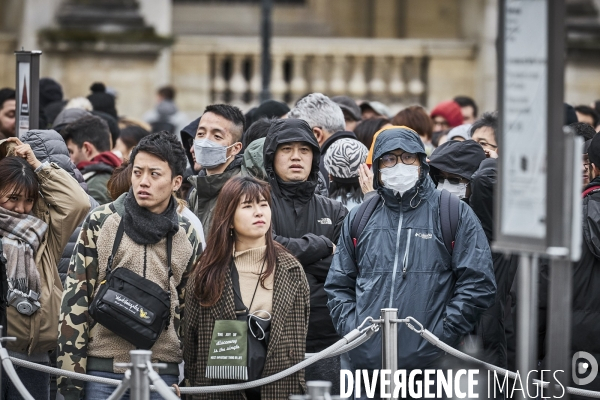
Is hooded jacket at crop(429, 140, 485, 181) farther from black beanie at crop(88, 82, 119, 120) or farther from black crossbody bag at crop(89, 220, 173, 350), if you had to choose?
black beanie at crop(88, 82, 119, 120)

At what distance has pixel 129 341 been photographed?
20.2ft

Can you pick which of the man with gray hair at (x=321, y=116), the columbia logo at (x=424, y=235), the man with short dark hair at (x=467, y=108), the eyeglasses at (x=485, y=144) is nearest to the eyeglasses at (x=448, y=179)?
the eyeglasses at (x=485, y=144)

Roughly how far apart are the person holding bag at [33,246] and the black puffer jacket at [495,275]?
223 cm

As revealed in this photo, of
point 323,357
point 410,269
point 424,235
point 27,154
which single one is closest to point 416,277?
point 410,269

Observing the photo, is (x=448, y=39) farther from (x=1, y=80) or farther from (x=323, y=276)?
(x=323, y=276)

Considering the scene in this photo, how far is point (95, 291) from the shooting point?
6281 millimetres

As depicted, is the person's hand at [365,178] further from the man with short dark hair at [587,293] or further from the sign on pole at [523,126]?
the sign on pole at [523,126]

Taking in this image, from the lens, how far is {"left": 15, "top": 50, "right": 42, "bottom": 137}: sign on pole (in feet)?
27.0

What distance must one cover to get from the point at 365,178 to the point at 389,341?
159 centimetres

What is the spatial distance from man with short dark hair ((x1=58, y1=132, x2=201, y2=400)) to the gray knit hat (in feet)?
5.52

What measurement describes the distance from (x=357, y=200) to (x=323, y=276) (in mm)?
879

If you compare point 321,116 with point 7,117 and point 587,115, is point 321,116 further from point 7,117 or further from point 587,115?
point 587,115

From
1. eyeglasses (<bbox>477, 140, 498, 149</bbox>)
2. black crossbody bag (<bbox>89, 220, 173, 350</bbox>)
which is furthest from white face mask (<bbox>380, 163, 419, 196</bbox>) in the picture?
eyeglasses (<bbox>477, 140, 498, 149</bbox>)

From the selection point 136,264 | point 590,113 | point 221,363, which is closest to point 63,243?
point 136,264
